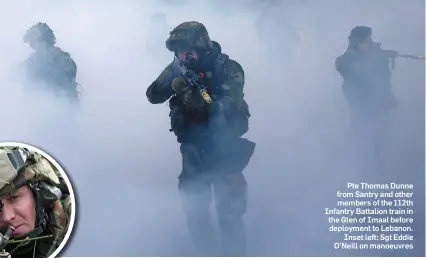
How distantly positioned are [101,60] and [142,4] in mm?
264

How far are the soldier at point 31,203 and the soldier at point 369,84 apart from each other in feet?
3.73

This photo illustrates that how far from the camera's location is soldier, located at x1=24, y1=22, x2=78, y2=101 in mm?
2293

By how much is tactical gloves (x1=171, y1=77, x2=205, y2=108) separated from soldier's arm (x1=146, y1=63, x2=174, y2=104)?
0.08 feet

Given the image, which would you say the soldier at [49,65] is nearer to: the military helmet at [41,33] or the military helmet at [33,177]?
the military helmet at [41,33]

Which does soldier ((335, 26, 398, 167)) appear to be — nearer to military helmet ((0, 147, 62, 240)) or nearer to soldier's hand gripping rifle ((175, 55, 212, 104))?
soldier's hand gripping rifle ((175, 55, 212, 104))

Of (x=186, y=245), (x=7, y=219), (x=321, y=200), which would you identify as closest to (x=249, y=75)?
(x=321, y=200)

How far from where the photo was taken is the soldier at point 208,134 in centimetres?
228

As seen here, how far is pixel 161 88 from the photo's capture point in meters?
2.30

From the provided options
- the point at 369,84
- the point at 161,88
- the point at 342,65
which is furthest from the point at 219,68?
the point at 369,84

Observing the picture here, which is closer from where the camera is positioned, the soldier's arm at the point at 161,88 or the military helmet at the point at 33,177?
the military helmet at the point at 33,177

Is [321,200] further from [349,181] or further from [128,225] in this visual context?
[128,225]

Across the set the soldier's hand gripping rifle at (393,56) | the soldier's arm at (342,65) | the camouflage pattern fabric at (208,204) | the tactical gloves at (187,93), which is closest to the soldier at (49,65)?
the tactical gloves at (187,93)

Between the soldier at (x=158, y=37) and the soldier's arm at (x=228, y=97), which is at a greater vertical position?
the soldier at (x=158, y=37)

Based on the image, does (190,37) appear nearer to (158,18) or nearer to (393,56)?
(158,18)
